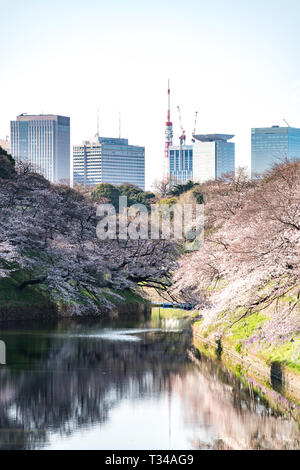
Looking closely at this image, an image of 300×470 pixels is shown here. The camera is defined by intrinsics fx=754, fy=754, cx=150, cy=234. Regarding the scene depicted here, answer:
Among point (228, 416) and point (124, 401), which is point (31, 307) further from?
point (228, 416)

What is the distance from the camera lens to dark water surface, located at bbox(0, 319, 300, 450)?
72.3ft

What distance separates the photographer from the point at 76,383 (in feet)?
98.6

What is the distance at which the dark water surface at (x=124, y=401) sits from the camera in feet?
72.3

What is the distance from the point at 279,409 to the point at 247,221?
18598 millimetres

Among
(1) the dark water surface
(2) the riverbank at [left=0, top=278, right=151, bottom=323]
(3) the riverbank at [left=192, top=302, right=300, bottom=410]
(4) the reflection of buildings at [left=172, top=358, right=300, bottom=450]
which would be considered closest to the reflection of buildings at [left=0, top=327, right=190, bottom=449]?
(1) the dark water surface

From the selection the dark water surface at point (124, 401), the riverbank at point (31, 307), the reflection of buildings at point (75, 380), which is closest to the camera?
the dark water surface at point (124, 401)

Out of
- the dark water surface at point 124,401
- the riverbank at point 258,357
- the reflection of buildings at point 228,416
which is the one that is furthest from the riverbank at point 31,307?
the reflection of buildings at point 228,416

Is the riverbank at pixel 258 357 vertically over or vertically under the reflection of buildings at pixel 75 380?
over

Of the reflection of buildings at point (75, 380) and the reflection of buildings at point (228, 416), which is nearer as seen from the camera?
the reflection of buildings at point (228, 416)

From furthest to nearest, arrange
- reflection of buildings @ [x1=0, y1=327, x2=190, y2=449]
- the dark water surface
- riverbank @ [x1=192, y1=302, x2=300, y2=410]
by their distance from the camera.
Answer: riverbank @ [x1=192, y1=302, x2=300, y2=410]
reflection of buildings @ [x1=0, y1=327, x2=190, y2=449]
the dark water surface

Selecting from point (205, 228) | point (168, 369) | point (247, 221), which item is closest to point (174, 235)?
point (205, 228)

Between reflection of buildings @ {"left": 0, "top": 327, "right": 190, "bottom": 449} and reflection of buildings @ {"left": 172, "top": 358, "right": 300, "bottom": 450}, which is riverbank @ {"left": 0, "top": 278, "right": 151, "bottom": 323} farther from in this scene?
reflection of buildings @ {"left": 172, "top": 358, "right": 300, "bottom": 450}

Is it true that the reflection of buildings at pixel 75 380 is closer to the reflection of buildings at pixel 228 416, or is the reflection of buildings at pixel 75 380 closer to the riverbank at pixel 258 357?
the reflection of buildings at pixel 228 416

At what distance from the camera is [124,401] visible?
89.4 feet
